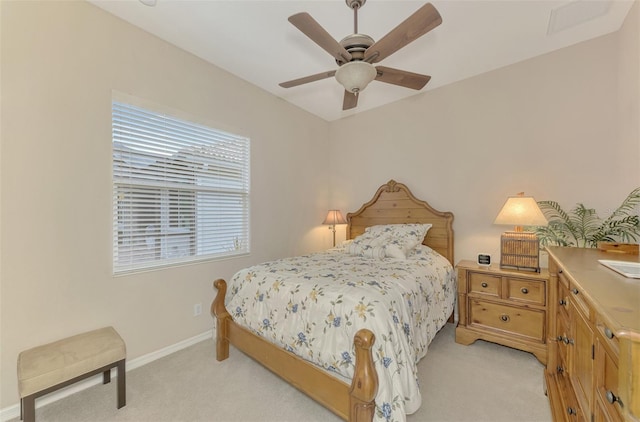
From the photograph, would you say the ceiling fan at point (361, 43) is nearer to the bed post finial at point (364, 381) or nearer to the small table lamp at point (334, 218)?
the bed post finial at point (364, 381)

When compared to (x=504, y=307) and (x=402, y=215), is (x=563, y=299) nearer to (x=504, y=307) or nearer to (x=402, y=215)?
(x=504, y=307)

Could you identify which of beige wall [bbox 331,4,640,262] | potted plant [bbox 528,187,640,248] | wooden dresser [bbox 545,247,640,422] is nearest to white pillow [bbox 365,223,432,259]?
beige wall [bbox 331,4,640,262]

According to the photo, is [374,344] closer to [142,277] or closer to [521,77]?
[142,277]

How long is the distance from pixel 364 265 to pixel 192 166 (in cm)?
196

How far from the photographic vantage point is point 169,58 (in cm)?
247

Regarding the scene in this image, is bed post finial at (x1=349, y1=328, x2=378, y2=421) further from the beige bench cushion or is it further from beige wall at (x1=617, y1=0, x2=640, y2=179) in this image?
beige wall at (x1=617, y1=0, x2=640, y2=179)

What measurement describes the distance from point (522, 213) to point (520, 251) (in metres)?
0.36

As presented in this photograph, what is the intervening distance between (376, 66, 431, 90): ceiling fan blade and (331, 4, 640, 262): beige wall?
52.7 inches

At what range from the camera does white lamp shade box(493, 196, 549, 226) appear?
230 centimetres

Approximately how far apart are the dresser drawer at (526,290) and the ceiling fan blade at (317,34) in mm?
2345

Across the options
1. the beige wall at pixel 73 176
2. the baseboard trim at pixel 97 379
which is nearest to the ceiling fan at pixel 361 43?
the beige wall at pixel 73 176

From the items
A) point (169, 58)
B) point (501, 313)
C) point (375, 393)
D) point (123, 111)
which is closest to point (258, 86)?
A: point (169, 58)

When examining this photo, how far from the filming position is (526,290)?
7.53ft

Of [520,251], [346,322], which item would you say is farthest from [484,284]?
[346,322]
